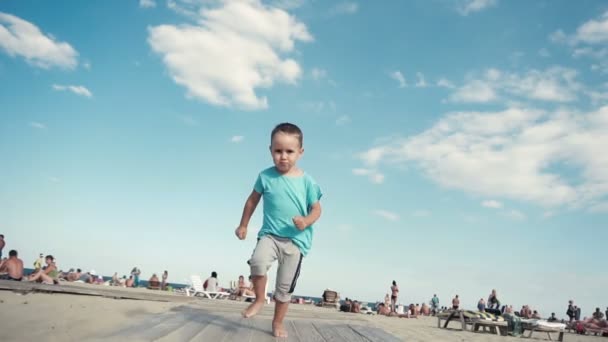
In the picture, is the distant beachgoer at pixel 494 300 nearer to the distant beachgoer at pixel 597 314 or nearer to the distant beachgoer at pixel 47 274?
the distant beachgoer at pixel 597 314

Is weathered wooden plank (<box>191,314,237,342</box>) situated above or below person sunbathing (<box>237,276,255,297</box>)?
above

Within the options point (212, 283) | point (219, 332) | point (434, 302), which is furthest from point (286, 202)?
point (434, 302)

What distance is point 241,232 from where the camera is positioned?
3.53 meters

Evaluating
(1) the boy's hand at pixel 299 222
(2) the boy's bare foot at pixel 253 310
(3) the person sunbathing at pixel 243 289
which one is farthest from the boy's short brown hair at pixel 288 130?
(3) the person sunbathing at pixel 243 289

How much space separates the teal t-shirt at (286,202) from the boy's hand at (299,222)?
6.0 inches

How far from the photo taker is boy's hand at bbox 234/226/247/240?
3.50m

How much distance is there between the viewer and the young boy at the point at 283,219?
3461 millimetres

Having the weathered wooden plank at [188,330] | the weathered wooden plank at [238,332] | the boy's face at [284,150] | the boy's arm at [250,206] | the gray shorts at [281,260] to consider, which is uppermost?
the boy's face at [284,150]

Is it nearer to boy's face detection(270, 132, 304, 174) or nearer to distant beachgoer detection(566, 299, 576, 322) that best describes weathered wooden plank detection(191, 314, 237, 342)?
boy's face detection(270, 132, 304, 174)

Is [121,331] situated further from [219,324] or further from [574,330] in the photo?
[574,330]

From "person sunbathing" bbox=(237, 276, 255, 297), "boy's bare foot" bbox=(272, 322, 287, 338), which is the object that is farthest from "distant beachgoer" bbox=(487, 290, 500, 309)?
"boy's bare foot" bbox=(272, 322, 287, 338)

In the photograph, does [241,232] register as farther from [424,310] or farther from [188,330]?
[424,310]

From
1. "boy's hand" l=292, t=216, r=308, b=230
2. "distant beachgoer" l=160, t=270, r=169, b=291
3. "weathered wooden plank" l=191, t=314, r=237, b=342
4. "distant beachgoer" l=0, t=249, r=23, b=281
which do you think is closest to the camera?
"weathered wooden plank" l=191, t=314, r=237, b=342

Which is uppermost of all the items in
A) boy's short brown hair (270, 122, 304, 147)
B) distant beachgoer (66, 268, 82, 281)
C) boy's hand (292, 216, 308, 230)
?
boy's short brown hair (270, 122, 304, 147)
